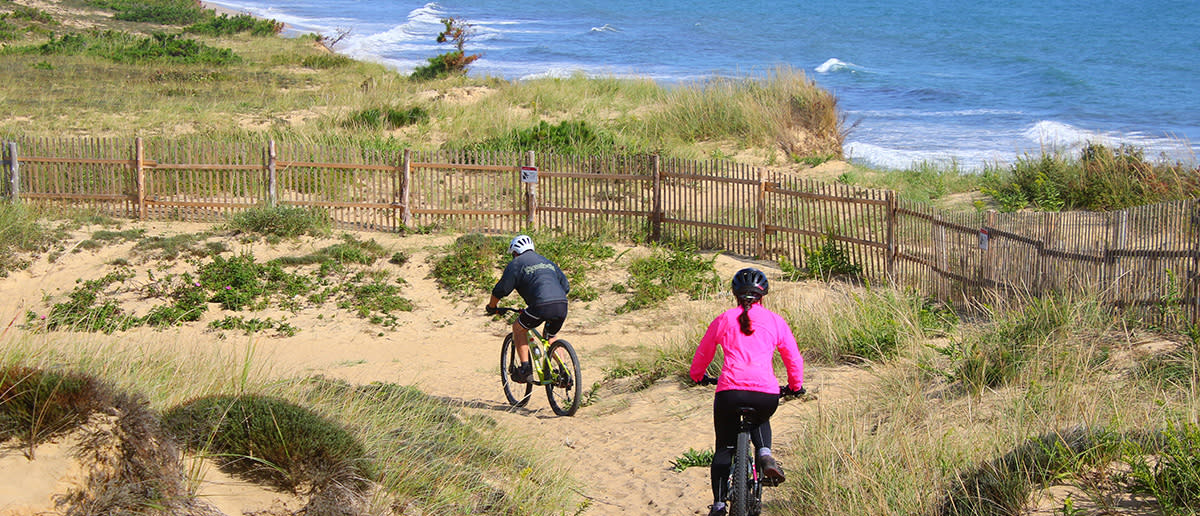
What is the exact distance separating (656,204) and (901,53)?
4393 cm

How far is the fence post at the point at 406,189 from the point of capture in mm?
15523

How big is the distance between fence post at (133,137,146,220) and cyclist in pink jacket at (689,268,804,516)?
1257 centimetres

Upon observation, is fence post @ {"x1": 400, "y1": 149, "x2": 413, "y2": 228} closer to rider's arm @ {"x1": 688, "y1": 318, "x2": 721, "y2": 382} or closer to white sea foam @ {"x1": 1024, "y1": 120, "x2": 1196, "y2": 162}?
rider's arm @ {"x1": 688, "y1": 318, "x2": 721, "y2": 382}

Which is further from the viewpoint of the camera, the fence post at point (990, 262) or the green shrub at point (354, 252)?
the green shrub at point (354, 252)

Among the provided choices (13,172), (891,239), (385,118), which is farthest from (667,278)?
(385,118)

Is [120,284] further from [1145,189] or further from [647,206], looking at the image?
[1145,189]

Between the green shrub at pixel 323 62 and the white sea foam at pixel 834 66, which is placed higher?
the white sea foam at pixel 834 66

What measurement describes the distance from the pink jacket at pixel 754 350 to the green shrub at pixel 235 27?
44215mm

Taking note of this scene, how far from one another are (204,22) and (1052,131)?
127ft

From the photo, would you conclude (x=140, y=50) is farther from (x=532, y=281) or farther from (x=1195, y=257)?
(x=1195, y=257)

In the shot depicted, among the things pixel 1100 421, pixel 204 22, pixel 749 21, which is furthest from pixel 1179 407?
pixel 749 21

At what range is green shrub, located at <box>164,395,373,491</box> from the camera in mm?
5320

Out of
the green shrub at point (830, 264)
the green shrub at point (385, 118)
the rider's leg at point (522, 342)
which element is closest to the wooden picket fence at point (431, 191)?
the green shrub at point (830, 264)

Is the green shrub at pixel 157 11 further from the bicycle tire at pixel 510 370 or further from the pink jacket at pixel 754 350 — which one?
the pink jacket at pixel 754 350
